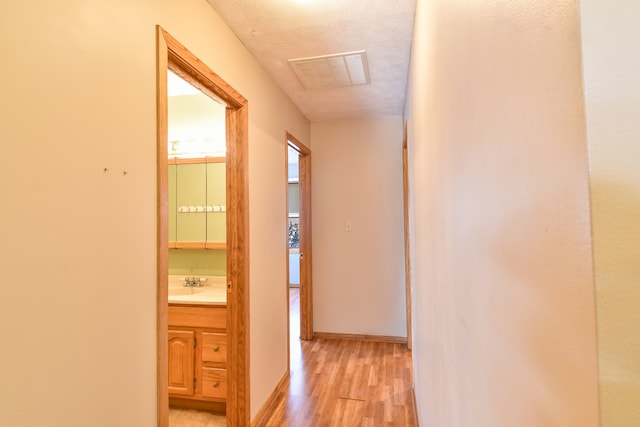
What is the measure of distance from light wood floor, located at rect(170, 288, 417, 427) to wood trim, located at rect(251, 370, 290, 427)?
0.8 inches

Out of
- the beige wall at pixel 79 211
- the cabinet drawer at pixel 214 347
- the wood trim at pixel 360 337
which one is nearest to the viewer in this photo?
the beige wall at pixel 79 211

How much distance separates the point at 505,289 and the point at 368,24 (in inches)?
75.2

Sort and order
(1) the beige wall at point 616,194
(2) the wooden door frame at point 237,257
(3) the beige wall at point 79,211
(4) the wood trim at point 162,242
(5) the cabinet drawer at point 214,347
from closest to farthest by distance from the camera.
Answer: (1) the beige wall at point 616,194 → (3) the beige wall at point 79,211 → (4) the wood trim at point 162,242 → (2) the wooden door frame at point 237,257 → (5) the cabinet drawer at point 214,347

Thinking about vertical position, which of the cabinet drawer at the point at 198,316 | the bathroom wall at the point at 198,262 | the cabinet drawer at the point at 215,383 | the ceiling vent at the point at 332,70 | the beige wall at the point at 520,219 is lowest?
the cabinet drawer at the point at 215,383

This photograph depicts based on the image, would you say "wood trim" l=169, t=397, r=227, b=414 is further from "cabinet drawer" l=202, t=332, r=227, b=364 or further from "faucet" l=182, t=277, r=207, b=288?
"faucet" l=182, t=277, r=207, b=288

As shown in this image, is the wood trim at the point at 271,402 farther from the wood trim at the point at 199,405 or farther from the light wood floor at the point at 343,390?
the wood trim at the point at 199,405

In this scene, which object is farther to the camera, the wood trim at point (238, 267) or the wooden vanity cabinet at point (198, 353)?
the wooden vanity cabinet at point (198, 353)

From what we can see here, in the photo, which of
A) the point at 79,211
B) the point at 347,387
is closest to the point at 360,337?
the point at 347,387

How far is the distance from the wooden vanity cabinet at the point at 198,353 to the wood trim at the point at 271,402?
0.30 metres

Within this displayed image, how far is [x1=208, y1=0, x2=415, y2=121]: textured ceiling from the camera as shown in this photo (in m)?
1.74

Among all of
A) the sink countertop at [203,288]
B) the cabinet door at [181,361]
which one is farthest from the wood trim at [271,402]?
the sink countertop at [203,288]

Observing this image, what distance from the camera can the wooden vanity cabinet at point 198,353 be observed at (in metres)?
2.29

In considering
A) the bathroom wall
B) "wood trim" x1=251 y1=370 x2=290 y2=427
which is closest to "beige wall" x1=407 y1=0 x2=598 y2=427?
"wood trim" x1=251 y1=370 x2=290 y2=427

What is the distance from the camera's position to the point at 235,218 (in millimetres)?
2021
